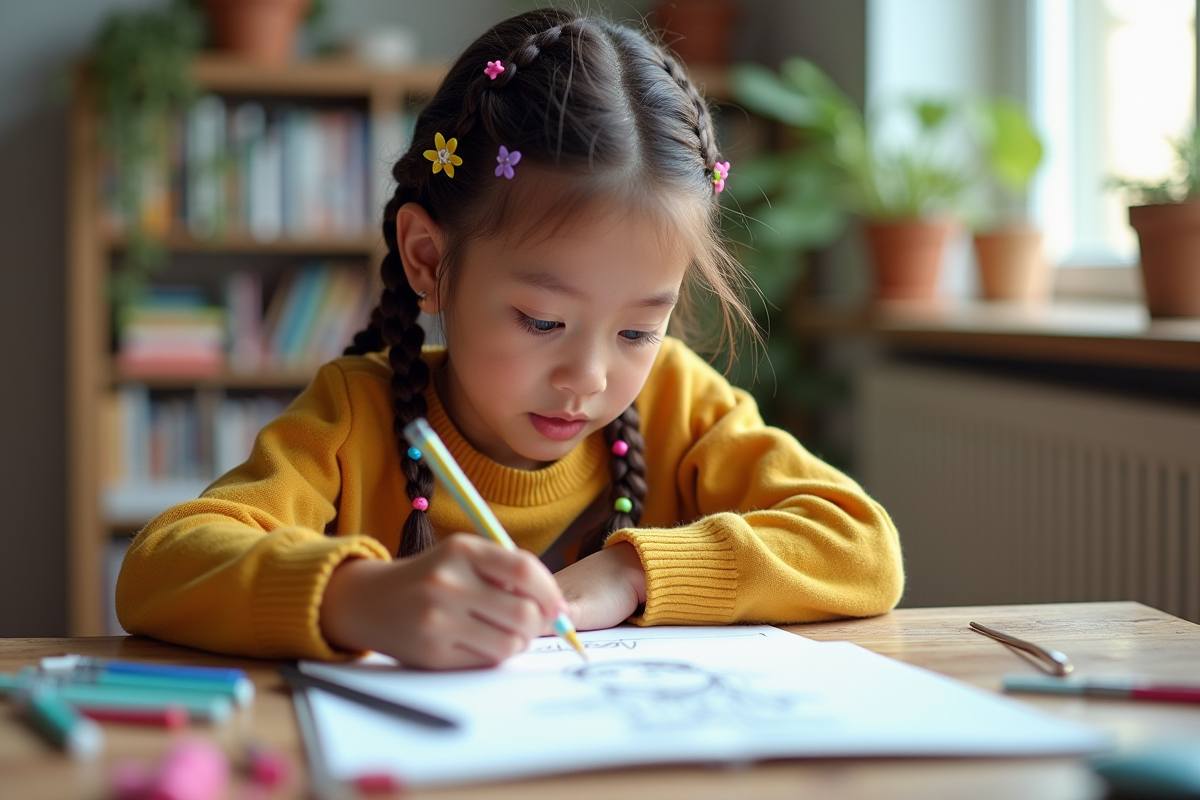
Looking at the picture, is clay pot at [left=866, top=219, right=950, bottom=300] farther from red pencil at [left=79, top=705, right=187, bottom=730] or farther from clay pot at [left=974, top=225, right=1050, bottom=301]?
red pencil at [left=79, top=705, right=187, bottom=730]

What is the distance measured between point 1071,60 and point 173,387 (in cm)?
249

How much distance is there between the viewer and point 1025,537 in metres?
1.96

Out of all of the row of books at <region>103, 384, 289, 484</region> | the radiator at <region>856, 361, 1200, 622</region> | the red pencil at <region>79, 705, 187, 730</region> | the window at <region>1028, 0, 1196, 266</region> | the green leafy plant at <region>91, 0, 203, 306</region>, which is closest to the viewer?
the red pencil at <region>79, 705, 187, 730</region>

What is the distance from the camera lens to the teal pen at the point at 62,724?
0.59m

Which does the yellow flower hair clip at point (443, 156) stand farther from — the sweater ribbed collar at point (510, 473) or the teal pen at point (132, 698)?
the teal pen at point (132, 698)

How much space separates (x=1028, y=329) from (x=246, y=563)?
139 cm

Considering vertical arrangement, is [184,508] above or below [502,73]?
below

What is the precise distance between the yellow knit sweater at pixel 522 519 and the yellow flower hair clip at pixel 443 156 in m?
0.21

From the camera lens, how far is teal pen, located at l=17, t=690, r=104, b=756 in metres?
0.59

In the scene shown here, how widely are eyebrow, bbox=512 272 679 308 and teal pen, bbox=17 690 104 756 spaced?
46cm

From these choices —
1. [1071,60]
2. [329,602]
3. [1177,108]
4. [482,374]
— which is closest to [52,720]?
[329,602]

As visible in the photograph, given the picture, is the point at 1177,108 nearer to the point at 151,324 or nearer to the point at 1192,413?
the point at 1192,413

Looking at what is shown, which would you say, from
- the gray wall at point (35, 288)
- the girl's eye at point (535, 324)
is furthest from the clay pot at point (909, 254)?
the girl's eye at point (535, 324)

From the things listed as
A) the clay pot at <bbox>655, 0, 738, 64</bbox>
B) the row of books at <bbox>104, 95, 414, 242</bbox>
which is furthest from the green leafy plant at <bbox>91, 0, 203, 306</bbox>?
the clay pot at <bbox>655, 0, 738, 64</bbox>
